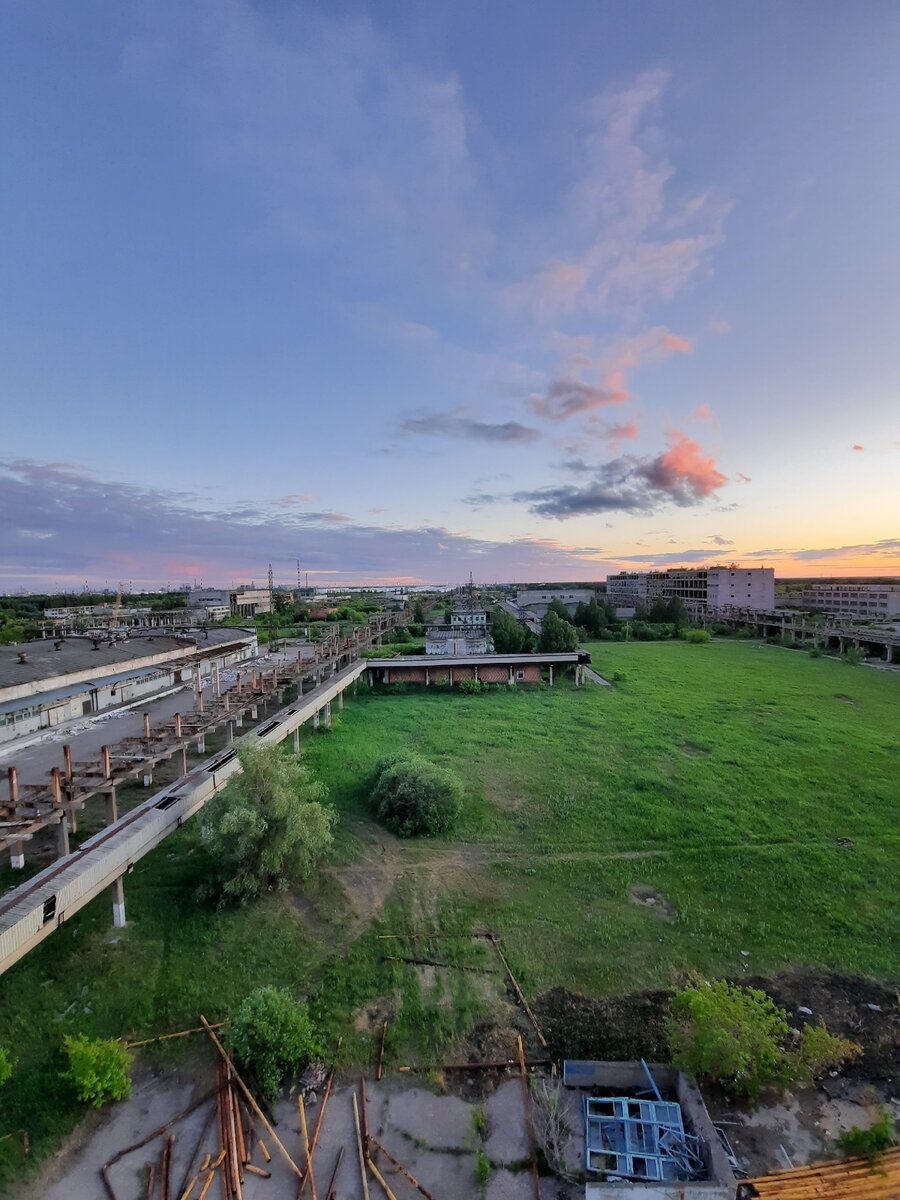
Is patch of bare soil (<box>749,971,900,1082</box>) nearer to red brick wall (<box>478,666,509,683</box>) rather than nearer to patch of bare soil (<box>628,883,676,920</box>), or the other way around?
patch of bare soil (<box>628,883,676,920</box>)

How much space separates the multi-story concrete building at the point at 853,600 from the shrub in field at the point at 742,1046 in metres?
76.2

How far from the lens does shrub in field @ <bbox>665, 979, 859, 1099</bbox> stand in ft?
25.4

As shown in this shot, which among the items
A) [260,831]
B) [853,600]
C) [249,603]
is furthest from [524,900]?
[853,600]

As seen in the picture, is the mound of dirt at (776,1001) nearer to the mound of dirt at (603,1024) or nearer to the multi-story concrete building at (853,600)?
the mound of dirt at (603,1024)

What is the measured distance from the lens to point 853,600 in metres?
80.1

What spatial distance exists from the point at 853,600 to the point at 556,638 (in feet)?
212

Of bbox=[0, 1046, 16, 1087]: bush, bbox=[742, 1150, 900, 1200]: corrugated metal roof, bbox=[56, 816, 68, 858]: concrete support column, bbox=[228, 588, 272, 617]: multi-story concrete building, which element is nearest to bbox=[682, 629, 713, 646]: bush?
bbox=[228, 588, 272, 617]: multi-story concrete building

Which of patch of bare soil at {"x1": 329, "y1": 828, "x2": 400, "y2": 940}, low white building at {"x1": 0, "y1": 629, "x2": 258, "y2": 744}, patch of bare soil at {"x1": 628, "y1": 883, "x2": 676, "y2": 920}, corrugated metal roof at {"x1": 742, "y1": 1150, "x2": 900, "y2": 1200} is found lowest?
corrugated metal roof at {"x1": 742, "y1": 1150, "x2": 900, "y2": 1200}

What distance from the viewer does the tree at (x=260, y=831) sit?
11.5 meters

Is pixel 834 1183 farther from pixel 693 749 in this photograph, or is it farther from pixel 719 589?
pixel 719 589

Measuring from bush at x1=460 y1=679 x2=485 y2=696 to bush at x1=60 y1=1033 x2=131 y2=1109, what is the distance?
78.5 ft

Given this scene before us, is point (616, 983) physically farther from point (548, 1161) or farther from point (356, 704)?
point (356, 704)

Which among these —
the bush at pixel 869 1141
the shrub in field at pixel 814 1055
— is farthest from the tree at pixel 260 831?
the bush at pixel 869 1141

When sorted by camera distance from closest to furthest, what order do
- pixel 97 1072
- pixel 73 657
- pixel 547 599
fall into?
1. pixel 97 1072
2. pixel 73 657
3. pixel 547 599
